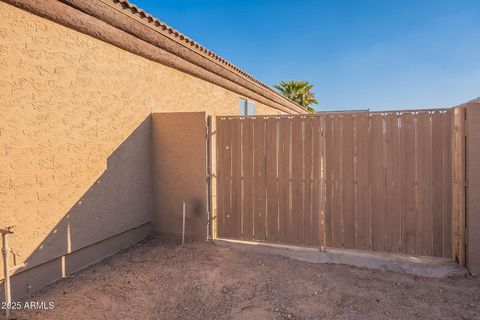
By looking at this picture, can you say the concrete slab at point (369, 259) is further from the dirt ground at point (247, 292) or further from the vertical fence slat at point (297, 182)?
the vertical fence slat at point (297, 182)

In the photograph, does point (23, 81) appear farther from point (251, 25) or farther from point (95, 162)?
point (251, 25)

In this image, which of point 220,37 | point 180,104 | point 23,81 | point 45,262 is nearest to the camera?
point 23,81

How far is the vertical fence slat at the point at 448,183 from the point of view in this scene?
416cm

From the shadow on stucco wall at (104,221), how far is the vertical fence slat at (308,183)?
2757 millimetres

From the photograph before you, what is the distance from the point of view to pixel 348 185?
4.61 meters

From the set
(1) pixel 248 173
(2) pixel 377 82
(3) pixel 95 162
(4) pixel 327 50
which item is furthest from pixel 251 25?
(3) pixel 95 162

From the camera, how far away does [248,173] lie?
514 centimetres

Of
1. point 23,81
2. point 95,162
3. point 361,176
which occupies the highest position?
point 23,81

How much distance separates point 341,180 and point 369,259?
124 centimetres

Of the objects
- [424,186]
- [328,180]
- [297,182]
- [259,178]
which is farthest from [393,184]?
[259,178]

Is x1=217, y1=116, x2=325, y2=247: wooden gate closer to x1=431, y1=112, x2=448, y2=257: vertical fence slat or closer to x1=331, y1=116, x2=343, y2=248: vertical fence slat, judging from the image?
x1=331, y1=116, x2=343, y2=248: vertical fence slat

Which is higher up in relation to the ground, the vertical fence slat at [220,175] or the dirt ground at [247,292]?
the vertical fence slat at [220,175]

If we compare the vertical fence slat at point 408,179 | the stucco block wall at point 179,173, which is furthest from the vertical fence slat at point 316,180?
the stucco block wall at point 179,173

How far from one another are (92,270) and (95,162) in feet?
4.90
